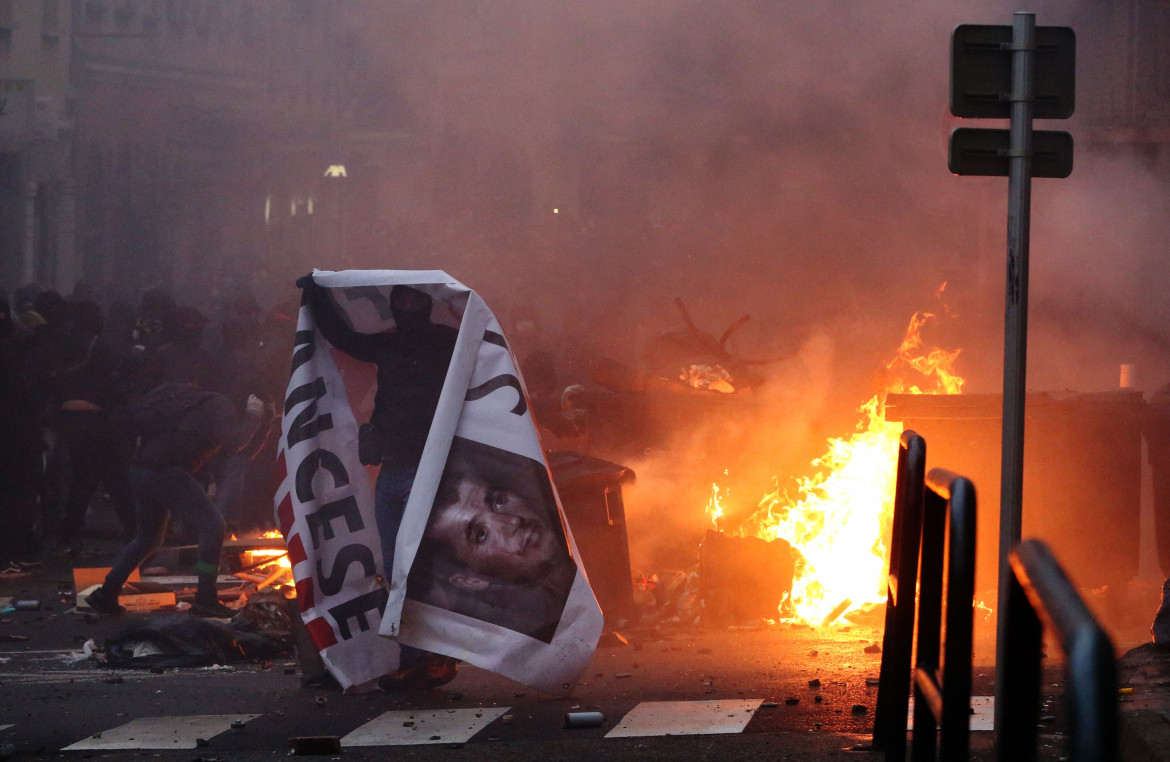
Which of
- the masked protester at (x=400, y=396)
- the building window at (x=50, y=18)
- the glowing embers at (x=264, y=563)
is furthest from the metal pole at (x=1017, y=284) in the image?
the building window at (x=50, y=18)

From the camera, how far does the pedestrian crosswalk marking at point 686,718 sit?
4.26 metres

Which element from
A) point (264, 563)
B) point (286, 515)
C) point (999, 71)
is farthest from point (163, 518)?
point (999, 71)

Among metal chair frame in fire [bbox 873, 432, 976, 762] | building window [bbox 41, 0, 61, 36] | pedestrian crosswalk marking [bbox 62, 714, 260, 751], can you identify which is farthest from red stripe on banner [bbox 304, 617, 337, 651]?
building window [bbox 41, 0, 61, 36]

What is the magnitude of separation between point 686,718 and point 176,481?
3.51 meters

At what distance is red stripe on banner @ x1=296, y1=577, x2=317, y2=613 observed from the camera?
4984mm

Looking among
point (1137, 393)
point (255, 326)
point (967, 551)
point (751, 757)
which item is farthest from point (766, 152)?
point (967, 551)

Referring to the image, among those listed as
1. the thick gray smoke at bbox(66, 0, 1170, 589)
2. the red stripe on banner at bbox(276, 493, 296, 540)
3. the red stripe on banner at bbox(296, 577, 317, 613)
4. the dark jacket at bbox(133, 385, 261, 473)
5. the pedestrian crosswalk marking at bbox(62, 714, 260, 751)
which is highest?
the thick gray smoke at bbox(66, 0, 1170, 589)

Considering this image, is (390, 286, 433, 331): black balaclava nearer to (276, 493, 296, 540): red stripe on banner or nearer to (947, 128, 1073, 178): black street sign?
(276, 493, 296, 540): red stripe on banner

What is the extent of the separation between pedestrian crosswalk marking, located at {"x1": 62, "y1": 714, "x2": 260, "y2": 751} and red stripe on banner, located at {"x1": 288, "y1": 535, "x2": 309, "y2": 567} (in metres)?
0.60

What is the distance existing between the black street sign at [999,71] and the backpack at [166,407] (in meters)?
4.34

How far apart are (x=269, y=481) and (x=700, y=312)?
6.95 meters

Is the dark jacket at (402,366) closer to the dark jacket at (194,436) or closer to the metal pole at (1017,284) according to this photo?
the dark jacket at (194,436)

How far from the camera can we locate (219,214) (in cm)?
→ 1975

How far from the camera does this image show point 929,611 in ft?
8.79
